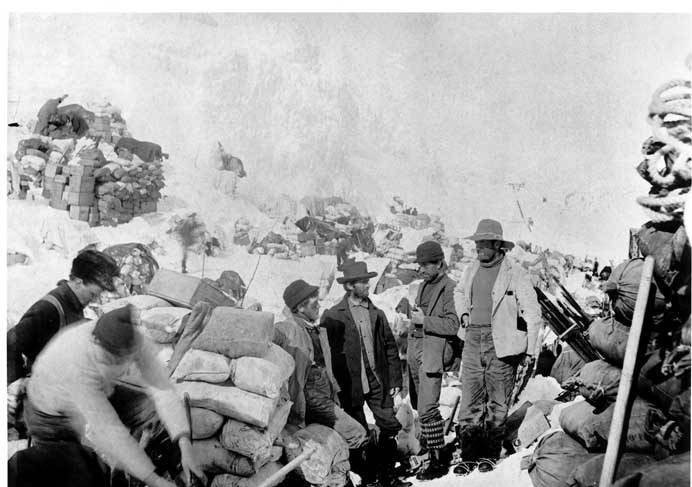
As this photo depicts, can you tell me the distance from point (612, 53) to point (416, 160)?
139 centimetres

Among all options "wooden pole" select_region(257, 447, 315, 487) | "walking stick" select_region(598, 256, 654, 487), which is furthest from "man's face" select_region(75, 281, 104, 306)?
"walking stick" select_region(598, 256, 654, 487)

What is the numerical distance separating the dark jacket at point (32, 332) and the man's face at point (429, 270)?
6.89 ft

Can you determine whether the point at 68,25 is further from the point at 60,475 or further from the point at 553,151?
the point at 553,151

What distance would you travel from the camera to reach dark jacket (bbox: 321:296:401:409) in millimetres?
5996

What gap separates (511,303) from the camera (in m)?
6.09

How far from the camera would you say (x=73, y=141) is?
589cm

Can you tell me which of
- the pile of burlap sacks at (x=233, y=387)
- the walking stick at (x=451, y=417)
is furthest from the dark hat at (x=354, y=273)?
the walking stick at (x=451, y=417)

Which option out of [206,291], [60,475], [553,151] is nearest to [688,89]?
[553,151]

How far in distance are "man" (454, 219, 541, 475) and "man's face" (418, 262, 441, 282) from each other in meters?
0.20

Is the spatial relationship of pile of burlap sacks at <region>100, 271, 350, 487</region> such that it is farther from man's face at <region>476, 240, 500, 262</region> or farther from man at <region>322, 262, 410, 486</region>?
man's face at <region>476, 240, 500, 262</region>

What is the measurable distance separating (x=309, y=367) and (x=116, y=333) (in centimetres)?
117

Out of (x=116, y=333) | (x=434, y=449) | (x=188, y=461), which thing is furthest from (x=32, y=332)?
(x=434, y=449)

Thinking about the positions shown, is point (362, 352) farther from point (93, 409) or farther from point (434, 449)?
point (93, 409)

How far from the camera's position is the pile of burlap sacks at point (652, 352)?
577 centimetres
